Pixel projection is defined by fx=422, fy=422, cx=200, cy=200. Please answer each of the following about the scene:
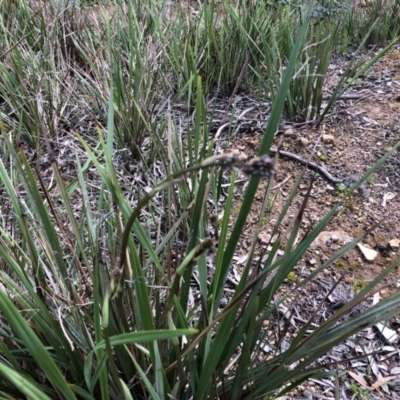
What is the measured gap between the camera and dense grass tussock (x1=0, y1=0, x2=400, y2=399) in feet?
1.70

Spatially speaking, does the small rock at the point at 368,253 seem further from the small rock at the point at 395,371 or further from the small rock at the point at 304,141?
the small rock at the point at 304,141

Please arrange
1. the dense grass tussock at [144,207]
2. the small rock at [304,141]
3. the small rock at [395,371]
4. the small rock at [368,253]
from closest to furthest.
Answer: the dense grass tussock at [144,207], the small rock at [395,371], the small rock at [368,253], the small rock at [304,141]

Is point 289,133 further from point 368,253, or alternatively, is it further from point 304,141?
point 368,253

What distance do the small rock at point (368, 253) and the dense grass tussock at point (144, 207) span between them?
0.59ft

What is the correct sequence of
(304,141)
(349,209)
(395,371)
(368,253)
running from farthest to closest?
1. (304,141)
2. (349,209)
3. (368,253)
4. (395,371)

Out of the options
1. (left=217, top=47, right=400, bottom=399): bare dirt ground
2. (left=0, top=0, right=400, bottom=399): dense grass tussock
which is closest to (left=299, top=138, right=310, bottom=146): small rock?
(left=217, top=47, right=400, bottom=399): bare dirt ground

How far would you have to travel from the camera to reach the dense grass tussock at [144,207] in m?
0.52

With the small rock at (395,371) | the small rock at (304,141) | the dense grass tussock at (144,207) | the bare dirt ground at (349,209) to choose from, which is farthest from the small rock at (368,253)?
the small rock at (304,141)

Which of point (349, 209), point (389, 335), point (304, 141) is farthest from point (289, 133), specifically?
point (389, 335)

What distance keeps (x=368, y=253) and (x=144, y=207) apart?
0.61 metres

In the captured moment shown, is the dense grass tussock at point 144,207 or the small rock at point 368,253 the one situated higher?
the dense grass tussock at point 144,207

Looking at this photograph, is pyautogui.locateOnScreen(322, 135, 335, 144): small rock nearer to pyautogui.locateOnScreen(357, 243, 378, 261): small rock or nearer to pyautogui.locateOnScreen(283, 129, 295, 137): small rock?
pyautogui.locateOnScreen(283, 129, 295, 137): small rock

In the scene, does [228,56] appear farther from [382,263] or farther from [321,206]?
[382,263]

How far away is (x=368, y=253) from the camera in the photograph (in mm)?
1124
